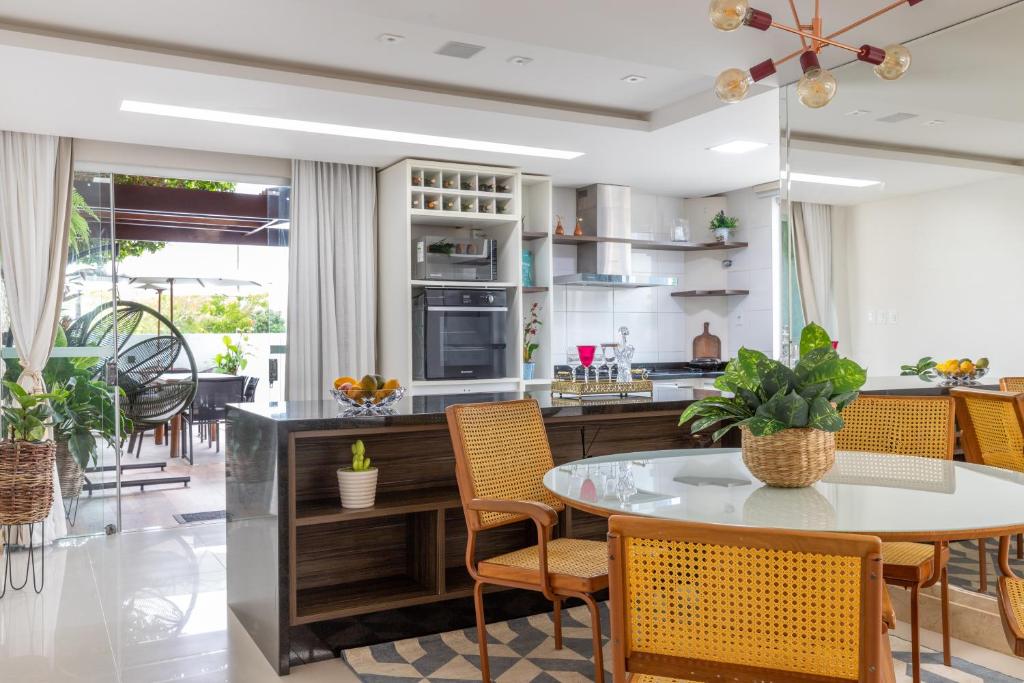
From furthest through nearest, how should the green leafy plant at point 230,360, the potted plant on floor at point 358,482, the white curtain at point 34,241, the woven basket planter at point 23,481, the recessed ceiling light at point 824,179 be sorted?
the green leafy plant at point 230,360
the white curtain at point 34,241
the recessed ceiling light at point 824,179
the woven basket planter at point 23,481
the potted plant on floor at point 358,482

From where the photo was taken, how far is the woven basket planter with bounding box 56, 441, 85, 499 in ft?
16.0

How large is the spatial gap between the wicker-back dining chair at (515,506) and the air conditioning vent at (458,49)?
171 centimetres

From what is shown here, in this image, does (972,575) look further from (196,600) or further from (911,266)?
(196,600)

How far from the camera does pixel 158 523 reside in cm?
529

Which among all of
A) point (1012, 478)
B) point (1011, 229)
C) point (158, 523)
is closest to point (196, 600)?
point (158, 523)

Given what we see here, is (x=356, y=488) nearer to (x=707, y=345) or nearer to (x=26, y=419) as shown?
(x=26, y=419)

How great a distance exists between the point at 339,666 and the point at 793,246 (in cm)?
278

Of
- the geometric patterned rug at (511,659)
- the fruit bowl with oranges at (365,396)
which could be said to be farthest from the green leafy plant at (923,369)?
the fruit bowl with oranges at (365,396)

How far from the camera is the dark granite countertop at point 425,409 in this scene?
286 cm

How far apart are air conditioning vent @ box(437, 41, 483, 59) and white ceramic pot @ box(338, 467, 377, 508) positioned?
6.29 feet

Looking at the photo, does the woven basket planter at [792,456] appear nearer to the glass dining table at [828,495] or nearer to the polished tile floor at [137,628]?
the glass dining table at [828,495]

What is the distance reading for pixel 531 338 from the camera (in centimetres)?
620

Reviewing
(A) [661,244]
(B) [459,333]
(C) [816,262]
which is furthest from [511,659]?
(A) [661,244]

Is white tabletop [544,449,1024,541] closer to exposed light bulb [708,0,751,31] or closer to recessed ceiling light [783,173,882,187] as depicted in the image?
exposed light bulb [708,0,751,31]
